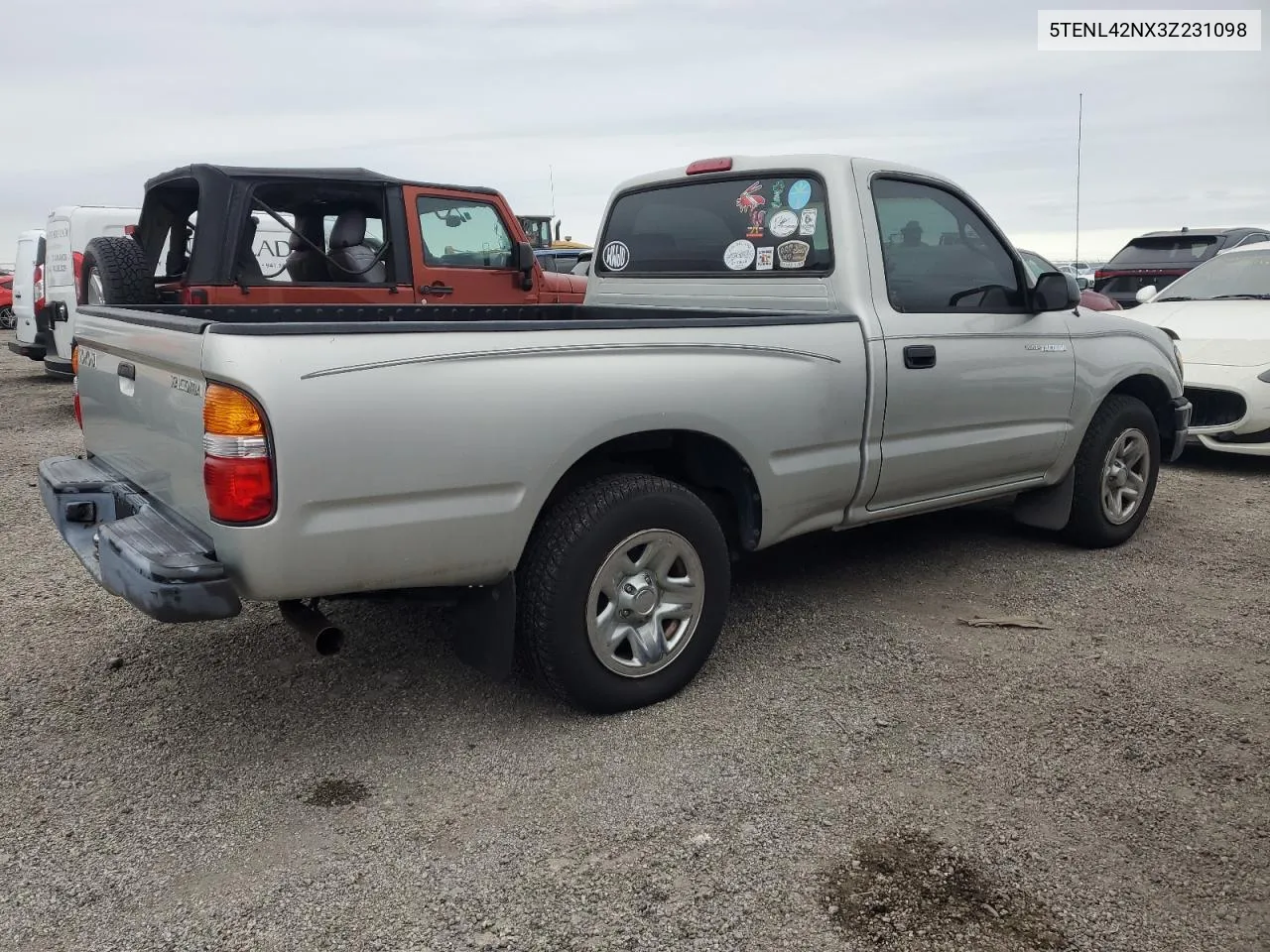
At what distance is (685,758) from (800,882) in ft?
2.23

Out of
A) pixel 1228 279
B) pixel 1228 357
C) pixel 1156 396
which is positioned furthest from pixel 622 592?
pixel 1228 279

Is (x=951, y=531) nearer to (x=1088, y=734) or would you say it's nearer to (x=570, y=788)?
(x=1088, y=734)

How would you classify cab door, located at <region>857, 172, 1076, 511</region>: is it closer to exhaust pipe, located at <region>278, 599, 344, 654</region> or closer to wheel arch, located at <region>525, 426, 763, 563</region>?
wheel arch, located at <region>525, 426, 763, 563</region>

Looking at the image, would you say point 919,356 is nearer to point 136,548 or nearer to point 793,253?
point 793,253

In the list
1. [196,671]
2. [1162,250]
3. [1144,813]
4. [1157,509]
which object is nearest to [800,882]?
[1144,813]

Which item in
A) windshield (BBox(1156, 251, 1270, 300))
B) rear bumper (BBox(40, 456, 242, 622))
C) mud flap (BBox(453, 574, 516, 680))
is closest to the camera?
rear bumper (BBox(40, 456, 242, 622))

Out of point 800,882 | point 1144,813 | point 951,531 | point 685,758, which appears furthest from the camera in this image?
point 951,531

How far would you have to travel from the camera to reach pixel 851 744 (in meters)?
3.37

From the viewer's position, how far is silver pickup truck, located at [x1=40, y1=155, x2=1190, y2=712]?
110 inches

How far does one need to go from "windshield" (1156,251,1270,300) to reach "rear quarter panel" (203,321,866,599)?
6.18 meters

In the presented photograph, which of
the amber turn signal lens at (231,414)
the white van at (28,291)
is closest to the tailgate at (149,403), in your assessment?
the amber turn signal lens at (231,414)

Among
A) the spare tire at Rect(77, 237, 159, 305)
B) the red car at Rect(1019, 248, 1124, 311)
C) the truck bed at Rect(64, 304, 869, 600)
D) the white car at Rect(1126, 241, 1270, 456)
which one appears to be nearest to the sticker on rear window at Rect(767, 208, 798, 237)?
the truck bed at Rect(64, 304, 869, 600)

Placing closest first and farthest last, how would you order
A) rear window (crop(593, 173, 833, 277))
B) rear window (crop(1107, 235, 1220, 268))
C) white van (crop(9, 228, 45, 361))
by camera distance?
Result: rear window (crop(593, 173, 833, 277)), white van (crop(9, 228, 45, 361)), rear window (crop(1107, 235, 1220, 268))

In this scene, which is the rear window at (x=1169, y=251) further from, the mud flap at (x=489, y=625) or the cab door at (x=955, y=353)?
the mud flap at (x=489, y=625)
